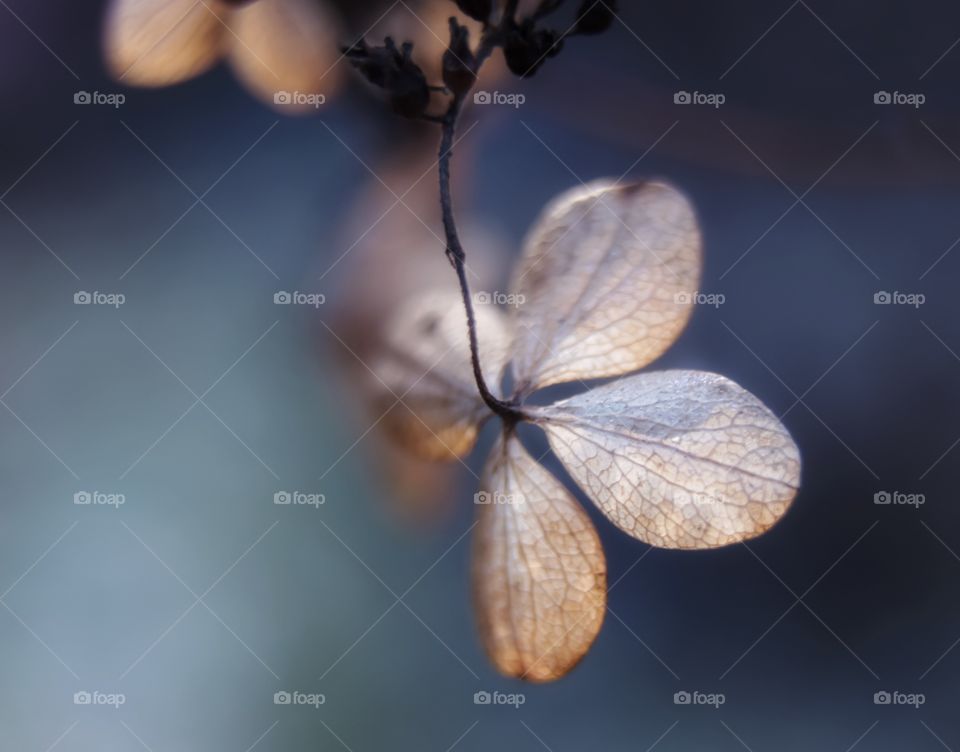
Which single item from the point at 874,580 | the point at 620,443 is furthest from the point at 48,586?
the point at 874,580

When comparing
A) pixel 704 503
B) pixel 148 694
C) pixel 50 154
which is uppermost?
pixel 50 154

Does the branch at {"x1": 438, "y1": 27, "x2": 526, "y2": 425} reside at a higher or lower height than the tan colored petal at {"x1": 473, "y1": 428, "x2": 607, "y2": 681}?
higher

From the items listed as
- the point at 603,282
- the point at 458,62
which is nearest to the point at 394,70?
the point at 458,62

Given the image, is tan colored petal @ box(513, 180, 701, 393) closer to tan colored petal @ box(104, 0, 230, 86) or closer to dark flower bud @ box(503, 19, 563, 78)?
dark flower bud @ box(503, 19, 563, 78)

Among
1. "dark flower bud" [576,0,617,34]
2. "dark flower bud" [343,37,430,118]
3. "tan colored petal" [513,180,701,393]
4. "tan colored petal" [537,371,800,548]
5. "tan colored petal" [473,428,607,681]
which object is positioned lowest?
"tan colored petal" [473,428,607,681]

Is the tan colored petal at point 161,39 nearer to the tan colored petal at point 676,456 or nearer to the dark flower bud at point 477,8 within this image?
the dark flower bud at point 477,8

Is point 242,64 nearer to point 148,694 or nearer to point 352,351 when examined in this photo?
point 352,351

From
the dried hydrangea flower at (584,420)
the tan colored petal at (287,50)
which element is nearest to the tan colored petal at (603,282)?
the dried hydrangea flower at (584,420)

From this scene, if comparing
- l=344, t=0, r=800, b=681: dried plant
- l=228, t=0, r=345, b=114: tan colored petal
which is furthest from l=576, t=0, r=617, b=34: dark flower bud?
l=228, t=0, r=345, b=114: tan colored petal
